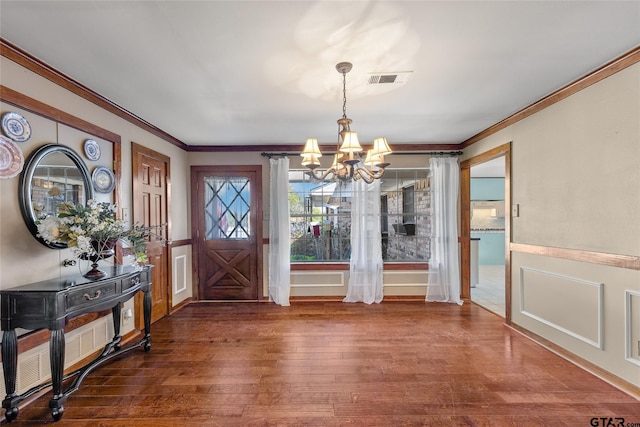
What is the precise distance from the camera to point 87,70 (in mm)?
2291

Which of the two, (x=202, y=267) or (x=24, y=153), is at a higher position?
(x=24, y=153)

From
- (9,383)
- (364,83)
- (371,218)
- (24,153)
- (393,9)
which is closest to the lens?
(393,9)

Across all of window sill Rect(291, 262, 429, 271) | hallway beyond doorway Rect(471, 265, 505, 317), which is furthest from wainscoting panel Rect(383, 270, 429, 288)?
hallway beyond doorway Rect(471, 265, 505, 317)

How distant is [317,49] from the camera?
6.54ft

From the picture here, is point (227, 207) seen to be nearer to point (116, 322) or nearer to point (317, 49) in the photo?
point (116, 322)

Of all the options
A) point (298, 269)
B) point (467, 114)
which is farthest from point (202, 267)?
point (467, 114)

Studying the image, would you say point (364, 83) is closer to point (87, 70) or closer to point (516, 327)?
point (87, 70)

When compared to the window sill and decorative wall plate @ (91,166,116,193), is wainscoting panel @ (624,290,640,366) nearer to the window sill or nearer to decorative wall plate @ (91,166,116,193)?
the window sill

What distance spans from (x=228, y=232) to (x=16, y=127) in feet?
9.44

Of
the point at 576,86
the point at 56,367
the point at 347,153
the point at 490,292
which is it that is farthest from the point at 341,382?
the point at 490,292

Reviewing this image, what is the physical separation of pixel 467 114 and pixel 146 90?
3310 millimetres

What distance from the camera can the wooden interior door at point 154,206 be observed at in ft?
11.3

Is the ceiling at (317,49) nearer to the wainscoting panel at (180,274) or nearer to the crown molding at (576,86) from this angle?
the crown molding at (576,86)

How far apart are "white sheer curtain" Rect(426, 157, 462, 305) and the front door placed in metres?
2.71
